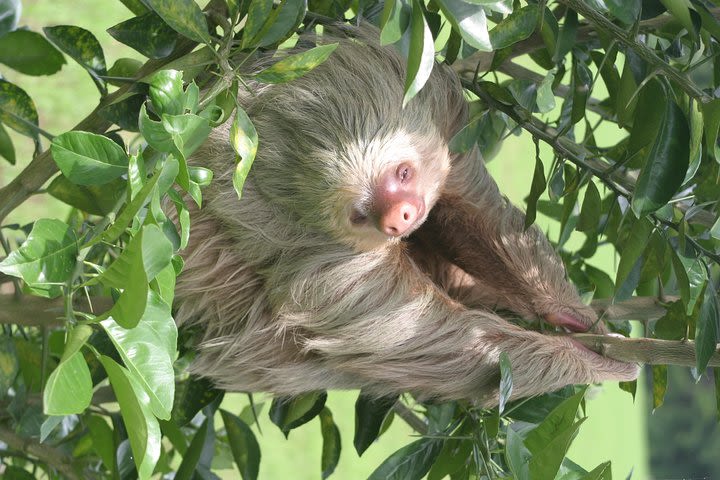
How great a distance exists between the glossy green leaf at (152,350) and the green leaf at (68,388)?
37 millimetres

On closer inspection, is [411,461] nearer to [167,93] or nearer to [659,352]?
[659,352]

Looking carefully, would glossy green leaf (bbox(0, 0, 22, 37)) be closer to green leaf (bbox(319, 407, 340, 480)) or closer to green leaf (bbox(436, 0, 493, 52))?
green leaf (bbox(436, 0, 493, 52))

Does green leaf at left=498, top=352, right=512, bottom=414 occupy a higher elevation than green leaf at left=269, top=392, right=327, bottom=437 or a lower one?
higher

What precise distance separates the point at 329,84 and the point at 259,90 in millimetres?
122

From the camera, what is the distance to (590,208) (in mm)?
1472

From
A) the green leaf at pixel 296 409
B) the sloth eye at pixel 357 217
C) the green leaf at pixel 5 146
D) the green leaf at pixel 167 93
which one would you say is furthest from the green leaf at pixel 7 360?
the green leaf at pixel 167 93

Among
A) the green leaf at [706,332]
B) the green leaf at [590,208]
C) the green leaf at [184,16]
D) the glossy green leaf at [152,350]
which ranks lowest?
the glossy green leaf at [152,350]

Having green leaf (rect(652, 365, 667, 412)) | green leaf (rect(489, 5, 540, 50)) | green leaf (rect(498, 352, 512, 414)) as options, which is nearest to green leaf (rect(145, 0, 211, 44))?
green leaf (rect(489, 5, 540, 50))

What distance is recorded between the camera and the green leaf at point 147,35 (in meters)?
1.26

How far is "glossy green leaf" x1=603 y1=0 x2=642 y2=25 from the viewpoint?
3.66 ft

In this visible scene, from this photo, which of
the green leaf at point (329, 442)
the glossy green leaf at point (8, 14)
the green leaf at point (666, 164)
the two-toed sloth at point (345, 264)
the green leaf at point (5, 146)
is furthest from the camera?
the green leaf at point (329, 442)

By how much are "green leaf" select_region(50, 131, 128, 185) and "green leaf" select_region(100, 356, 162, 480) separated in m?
0.22

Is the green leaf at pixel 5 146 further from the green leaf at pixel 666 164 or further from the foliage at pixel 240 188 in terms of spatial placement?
the green leaf at pixel 666 164

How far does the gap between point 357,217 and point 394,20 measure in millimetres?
655
